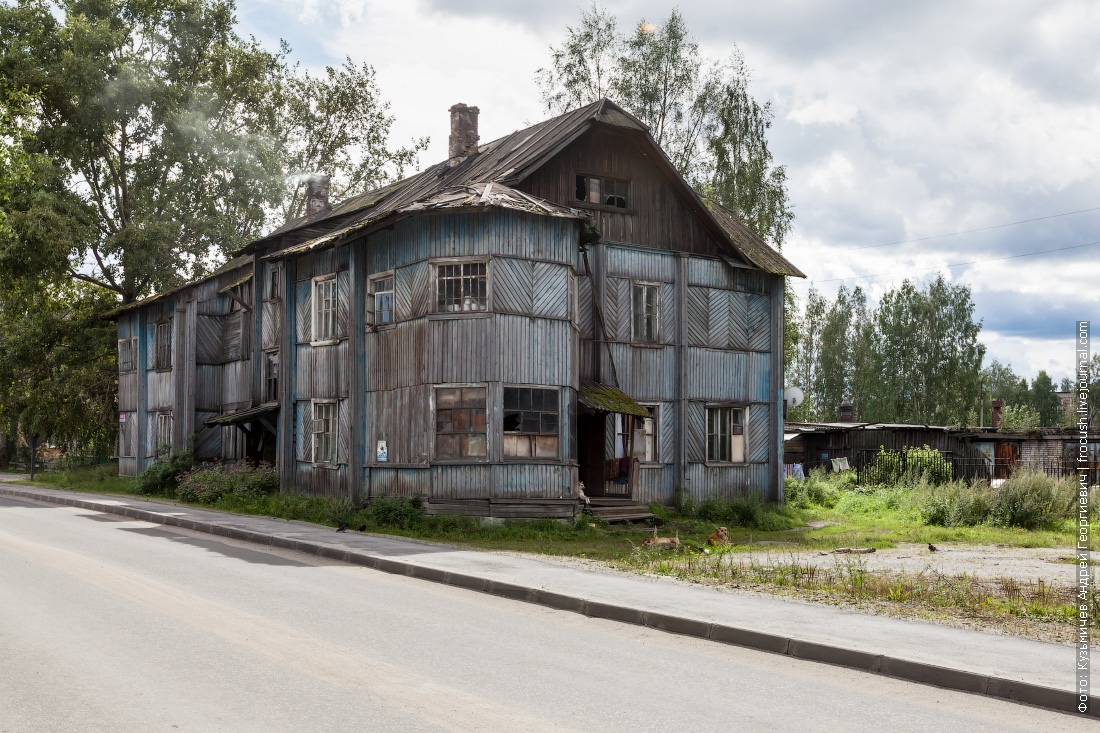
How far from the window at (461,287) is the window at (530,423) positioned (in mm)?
1974

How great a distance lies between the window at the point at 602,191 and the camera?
24328 millimetres

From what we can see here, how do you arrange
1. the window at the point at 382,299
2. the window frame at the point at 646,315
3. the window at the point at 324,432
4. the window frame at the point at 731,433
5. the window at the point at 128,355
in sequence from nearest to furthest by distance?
the window at the point at 382,299
the window at the point at 324,432
the window frame at the point at 646,315
the window frame at the point at 731,433
the window at the point at 128,355

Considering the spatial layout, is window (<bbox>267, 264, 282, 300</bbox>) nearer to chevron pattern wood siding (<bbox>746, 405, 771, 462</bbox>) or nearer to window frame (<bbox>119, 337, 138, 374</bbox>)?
window frame (<bbox>119, 337, 138, 374</bbox>)

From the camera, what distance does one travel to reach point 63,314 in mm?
42344

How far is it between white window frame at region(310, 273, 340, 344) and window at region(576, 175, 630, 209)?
664cm

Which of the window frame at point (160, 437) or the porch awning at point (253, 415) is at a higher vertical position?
the porch awning at point (253, 415)

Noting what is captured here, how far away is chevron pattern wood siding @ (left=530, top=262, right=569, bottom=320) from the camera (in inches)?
805

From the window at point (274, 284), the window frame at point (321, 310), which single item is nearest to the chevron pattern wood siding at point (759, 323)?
the window frame at point (321, 310)

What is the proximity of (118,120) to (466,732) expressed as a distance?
1565 inches

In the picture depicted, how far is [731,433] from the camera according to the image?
26.5 meters

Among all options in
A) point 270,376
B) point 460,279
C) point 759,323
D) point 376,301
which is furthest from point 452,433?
point 270,376

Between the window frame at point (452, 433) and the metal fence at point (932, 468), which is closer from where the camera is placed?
the window frame at point (452, 433)

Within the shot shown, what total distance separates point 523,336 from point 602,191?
6.22 metres

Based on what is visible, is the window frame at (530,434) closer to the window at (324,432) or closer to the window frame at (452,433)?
the window frame at (452,433)
